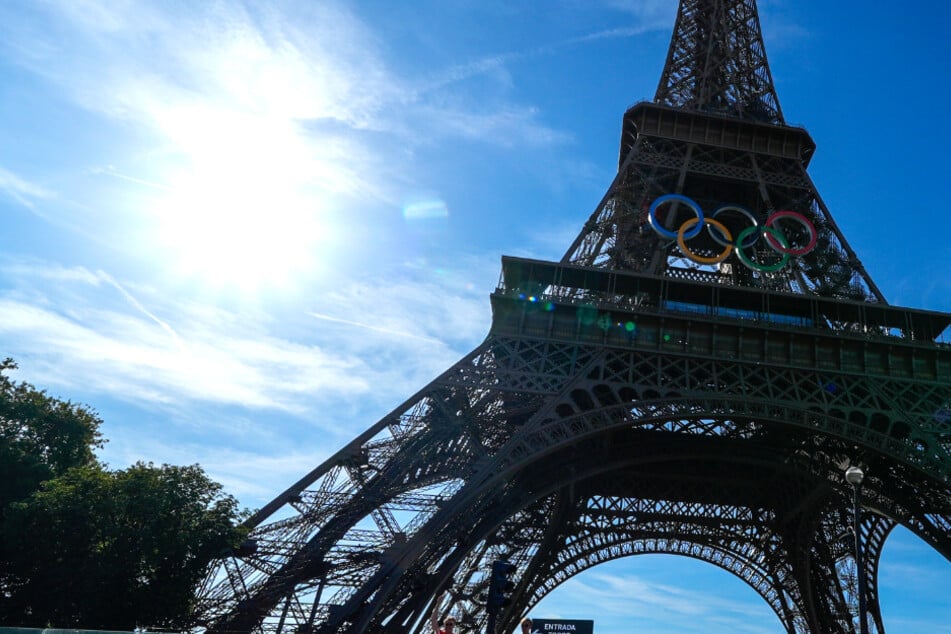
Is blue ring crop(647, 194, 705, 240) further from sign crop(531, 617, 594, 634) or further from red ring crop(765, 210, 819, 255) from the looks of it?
sign crop(531, 617, 594, 634)

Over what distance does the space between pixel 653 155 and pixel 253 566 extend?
96.8ft

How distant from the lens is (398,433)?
27703 mm

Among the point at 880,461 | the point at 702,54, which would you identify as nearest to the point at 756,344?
the point at 880,461

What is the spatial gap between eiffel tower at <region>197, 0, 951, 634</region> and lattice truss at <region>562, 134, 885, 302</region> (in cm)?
16

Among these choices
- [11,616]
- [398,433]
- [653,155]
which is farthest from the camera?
[653,155]

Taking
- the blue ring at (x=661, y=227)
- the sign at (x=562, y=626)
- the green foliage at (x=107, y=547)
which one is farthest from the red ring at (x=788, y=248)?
the green foliage at (x=107, y=547)

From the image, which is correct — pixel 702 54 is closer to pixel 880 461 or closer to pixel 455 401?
pixel 880 461

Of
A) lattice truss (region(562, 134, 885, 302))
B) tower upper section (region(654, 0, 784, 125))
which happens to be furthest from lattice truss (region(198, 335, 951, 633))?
tower upper section (region(654, 0, 784, 125))

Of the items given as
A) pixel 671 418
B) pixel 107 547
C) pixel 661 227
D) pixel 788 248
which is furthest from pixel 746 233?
pixel 107 547

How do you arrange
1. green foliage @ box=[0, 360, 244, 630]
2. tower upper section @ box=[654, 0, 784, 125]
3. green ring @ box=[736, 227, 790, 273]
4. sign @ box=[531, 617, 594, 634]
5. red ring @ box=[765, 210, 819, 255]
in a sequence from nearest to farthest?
green foliage @ box=[0, 360, 244, 630], sign @ box=[531, 617, 594, 634], green ring @ box=[736, 227, 790, 273], red ring @ box=[765, 210, 819, 255], tower upper section @ box=[654, 0, 784, 125]

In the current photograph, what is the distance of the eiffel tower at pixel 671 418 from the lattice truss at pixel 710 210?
0.16 meters

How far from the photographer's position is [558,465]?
109ft

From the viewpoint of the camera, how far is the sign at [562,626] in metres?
23.7

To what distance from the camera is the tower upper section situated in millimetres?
44625
